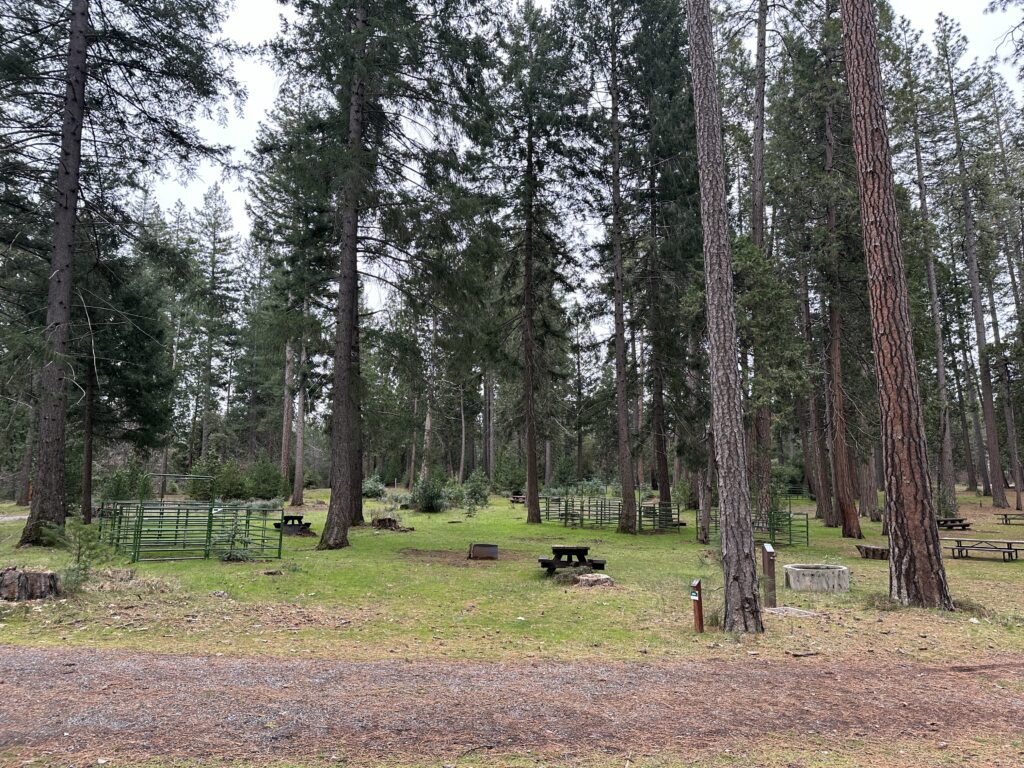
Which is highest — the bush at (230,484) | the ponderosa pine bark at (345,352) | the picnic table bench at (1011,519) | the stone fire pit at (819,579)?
the ponderosa pine bark at (345,352)

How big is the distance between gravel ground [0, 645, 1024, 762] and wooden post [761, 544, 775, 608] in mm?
1817

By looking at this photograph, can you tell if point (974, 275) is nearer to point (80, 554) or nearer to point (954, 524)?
point (954, 524)

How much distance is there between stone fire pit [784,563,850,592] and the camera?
9297 millimetres

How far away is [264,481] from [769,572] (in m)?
25.9

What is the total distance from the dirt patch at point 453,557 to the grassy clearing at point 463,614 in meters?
0.14

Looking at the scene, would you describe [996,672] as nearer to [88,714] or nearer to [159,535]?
[88,714]

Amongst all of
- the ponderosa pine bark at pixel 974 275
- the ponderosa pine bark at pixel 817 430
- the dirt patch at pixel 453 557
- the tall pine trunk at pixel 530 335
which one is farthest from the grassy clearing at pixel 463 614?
the ponderosa pine bark at pixel 974 275

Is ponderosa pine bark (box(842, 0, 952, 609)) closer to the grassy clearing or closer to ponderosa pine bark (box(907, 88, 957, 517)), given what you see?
the grassy clearing

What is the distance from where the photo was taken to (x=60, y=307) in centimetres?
1230

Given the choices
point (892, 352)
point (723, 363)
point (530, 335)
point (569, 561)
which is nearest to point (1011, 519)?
point (530, 335)

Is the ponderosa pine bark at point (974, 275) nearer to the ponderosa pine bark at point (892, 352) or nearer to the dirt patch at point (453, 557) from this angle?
the ponderosa pine bark at point (892, 352)

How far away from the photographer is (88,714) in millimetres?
3941

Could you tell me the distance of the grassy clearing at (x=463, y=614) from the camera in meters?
6.00

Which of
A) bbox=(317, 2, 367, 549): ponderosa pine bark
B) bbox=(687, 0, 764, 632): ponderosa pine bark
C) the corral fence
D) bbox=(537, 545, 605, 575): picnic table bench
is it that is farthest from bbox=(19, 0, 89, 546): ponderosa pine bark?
the corral fence
